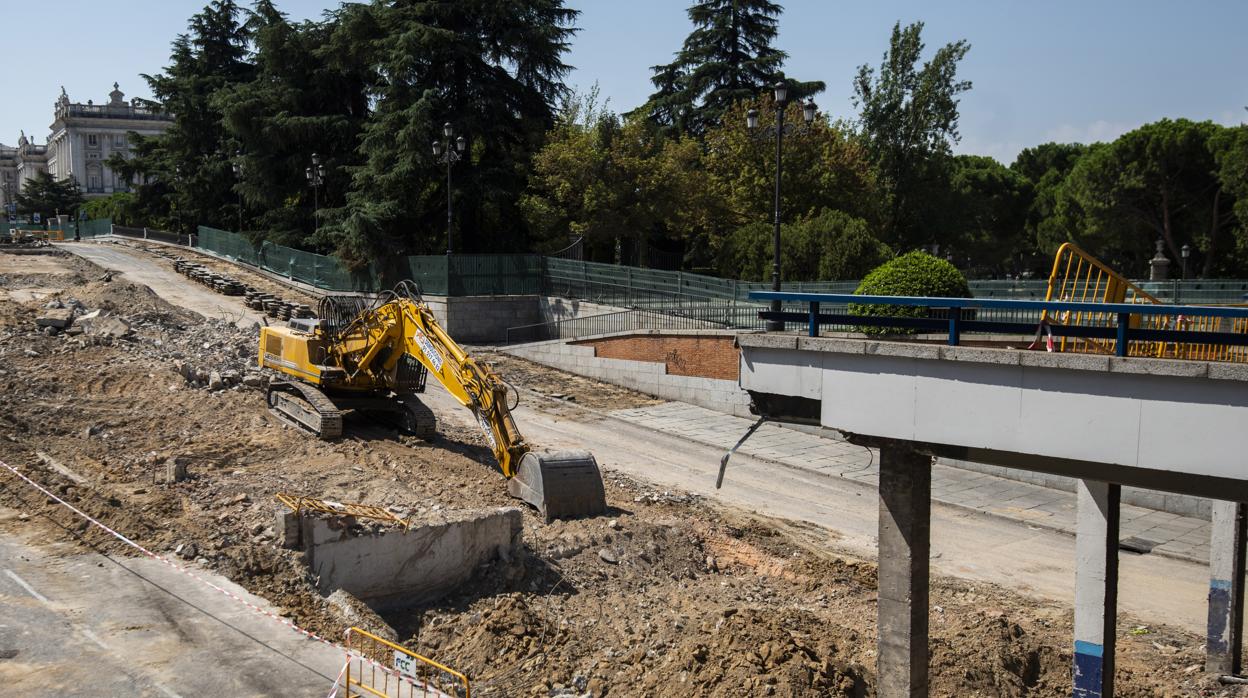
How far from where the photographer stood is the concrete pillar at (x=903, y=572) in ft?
27.3

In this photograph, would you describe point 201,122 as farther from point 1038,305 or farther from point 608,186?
point 1038,305

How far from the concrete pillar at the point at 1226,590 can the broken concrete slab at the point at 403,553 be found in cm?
879

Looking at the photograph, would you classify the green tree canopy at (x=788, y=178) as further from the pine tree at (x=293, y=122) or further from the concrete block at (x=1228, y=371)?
the concrete block at (x=1228, y=371)

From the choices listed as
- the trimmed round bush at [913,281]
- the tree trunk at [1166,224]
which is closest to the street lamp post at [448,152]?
the trimmed round bush at [913,281]

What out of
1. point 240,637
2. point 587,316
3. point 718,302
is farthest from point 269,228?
point 240,637

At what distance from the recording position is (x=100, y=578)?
11141 mm

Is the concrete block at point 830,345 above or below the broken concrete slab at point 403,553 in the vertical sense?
above

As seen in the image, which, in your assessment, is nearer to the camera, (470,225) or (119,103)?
(470,225)

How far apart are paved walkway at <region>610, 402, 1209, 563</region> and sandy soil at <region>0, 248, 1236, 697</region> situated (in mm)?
2694

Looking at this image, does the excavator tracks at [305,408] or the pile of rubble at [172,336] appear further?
the pile of rubble at [172,336]

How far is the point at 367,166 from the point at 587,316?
45.1 ft

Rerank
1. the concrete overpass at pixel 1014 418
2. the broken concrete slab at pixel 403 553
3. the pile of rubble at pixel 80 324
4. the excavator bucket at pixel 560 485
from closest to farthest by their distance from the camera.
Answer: the concrete overpass at pixel 1014 418 < the broken concrete slab at pixel 403 553 < the excavator bucket at pixel 560 485 < the pile of rubble at pixel 80 324

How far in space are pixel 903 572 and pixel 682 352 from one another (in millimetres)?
18848

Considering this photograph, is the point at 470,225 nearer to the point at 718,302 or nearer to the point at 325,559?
the point at 718,302
